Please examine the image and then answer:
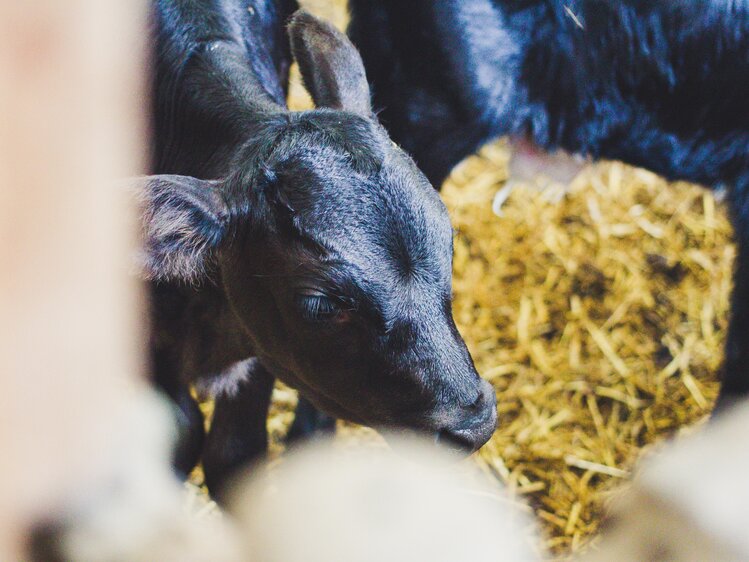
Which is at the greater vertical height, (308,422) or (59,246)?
(59,246)

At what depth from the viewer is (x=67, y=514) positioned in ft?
3.77

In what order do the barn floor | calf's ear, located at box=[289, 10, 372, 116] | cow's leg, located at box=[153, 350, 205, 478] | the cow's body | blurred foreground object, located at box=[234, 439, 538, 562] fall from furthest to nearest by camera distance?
the barn floor
the cow's body
cow's leg, located at box=[153, 350, 205, 478]
calf's ear, located at box=[289, 10, 372, 116]
blurred foreground object, located at box=[234, 439, 538, 562]

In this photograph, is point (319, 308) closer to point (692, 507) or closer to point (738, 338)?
point (692, 507)

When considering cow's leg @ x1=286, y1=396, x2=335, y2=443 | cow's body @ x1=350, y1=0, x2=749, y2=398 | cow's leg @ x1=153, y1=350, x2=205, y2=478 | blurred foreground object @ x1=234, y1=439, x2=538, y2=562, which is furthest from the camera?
cow's leg @ x1=286, y1=396, x2=335, y2=443

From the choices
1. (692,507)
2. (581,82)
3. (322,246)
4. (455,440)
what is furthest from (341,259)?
(581,82)

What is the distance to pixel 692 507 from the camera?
927 mm

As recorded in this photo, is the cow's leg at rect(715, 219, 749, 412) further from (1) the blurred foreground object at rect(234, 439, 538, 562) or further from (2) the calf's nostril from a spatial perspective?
(1) the blurred foreground object at rect(234, 439, 538, 562)

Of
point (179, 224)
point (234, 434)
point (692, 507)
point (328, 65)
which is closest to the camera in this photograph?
point (692, 507)

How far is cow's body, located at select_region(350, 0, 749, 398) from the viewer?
3186mm

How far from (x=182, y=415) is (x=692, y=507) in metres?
2.41

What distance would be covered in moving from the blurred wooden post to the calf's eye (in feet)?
3.39

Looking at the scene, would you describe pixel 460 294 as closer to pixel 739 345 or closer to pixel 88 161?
pixel 739 345

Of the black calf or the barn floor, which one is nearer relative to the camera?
the black calf

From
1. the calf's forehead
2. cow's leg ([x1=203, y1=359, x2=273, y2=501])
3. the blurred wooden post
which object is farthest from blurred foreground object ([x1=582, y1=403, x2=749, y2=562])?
cow's leg ([x1=203, y1=359, x2=273, y2=501])
